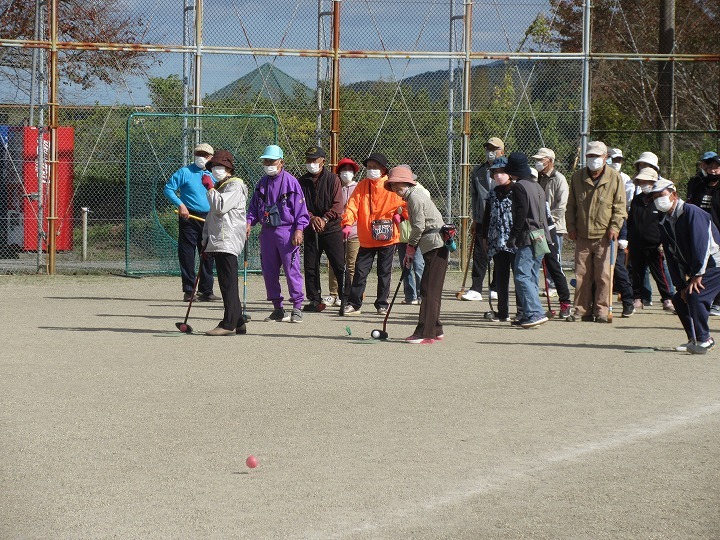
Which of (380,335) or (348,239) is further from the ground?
(348,239)

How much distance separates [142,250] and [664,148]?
9.39m

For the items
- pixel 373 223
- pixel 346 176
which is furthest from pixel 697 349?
pixel 346 176

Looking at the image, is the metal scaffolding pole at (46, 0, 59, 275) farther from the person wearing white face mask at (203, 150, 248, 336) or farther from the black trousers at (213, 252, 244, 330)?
the black trousers at (213, 252, 244, 330)

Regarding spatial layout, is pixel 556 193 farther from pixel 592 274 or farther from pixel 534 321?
pixel 534 321

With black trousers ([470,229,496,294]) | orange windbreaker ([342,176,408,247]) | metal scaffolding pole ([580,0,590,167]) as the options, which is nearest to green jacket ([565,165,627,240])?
orange windbreaker ([342,176,408,247])

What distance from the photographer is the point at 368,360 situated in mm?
10531

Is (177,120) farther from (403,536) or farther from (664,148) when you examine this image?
(403,536)

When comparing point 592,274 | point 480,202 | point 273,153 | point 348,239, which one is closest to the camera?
point 273,153

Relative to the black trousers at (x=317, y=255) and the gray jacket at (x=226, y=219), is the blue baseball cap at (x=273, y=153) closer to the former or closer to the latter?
the gray jacket at (x=226, y=219)

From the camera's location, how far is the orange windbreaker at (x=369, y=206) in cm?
1429

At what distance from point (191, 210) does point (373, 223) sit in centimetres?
284

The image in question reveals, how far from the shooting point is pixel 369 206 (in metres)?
Answer: 14.4

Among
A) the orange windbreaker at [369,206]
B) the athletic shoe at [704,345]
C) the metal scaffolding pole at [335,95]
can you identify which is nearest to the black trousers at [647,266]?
the orange windbreaker at [369,206]

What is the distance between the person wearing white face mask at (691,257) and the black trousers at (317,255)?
480 cm
